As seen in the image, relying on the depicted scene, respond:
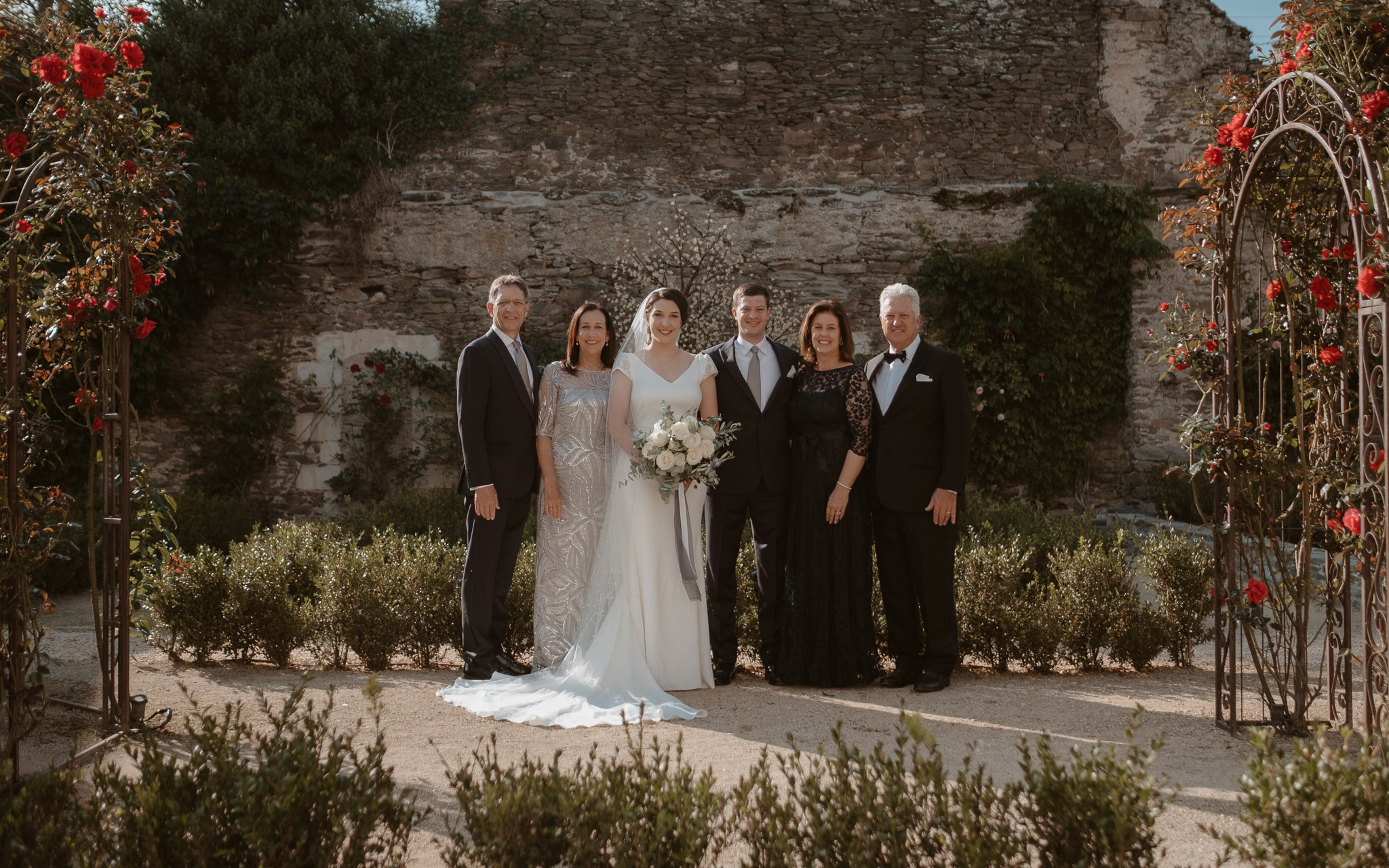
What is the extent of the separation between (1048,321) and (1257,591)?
23.0 ft

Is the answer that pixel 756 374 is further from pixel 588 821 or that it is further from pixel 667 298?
pixel 588 821

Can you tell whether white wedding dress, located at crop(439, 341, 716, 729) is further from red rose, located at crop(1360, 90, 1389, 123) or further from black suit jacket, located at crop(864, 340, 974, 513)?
red rose, located at crop(1360, 90, 1389, 123)

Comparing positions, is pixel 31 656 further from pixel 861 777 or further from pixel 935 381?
pixel 935 381

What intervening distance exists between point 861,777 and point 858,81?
10.6 metres

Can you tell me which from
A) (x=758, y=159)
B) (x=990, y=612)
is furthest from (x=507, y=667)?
(x=758, y=159)

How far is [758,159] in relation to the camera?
1146 centimetres

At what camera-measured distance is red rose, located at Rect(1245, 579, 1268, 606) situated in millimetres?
3848

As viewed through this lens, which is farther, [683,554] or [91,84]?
[683,554]

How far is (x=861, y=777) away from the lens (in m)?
2.40

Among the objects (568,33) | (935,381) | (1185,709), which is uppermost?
(568,33)

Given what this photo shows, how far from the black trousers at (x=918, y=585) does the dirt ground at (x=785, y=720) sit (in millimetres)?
240

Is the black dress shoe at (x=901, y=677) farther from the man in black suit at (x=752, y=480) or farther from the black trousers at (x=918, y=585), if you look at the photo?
the man in black suit at (x=752, y=480)

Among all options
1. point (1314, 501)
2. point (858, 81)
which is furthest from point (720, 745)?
point (858, 81)

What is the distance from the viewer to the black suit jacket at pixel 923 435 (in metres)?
4.79
